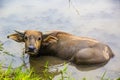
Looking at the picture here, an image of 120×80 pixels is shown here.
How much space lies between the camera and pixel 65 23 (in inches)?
423

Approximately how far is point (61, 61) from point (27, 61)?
0.67 metres

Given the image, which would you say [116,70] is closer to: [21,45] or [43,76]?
[43,76]

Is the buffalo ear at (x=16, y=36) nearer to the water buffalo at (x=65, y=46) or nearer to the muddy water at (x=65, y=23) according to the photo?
the water buffalo at (x=65, y=46)

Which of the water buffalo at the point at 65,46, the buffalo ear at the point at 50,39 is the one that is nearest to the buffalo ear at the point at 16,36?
the water buffalo at the point at 65,46

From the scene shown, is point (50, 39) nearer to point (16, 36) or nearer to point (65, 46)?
point (65, 46)

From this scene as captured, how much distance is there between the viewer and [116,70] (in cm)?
874

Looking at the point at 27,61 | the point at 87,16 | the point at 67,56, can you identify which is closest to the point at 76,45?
the point at 67,56

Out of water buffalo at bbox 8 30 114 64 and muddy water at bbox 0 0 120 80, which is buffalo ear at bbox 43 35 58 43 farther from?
muddy water at bbox 0 0 120 80

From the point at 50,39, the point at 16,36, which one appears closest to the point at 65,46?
the point at 50,39

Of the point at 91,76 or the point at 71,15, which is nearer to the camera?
the point at 91,76

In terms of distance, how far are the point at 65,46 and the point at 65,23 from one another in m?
1.15

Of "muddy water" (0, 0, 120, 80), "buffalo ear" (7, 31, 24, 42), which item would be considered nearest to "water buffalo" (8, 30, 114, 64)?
"buffalo ear" (7, 31, 24, 42)

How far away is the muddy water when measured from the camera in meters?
9.02

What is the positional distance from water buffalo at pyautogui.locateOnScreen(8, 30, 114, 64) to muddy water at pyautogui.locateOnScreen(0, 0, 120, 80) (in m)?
0.15
